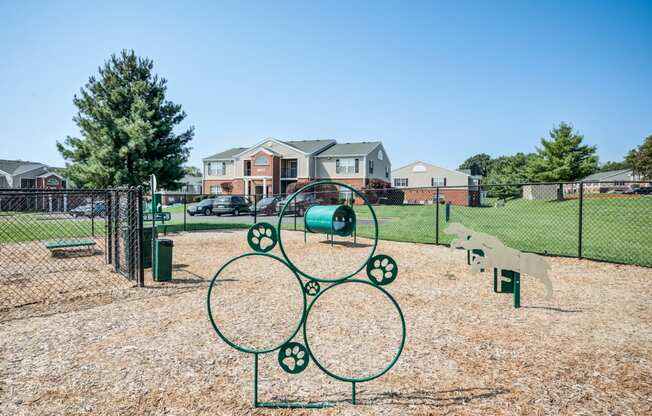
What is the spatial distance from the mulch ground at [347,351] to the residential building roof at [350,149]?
115ft

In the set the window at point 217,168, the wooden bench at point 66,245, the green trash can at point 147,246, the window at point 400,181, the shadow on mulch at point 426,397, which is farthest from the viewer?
the window at point 400,181

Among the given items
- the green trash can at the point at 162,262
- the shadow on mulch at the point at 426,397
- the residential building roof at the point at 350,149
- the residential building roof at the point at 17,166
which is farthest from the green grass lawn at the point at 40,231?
the residential building roof at the point at 17,166

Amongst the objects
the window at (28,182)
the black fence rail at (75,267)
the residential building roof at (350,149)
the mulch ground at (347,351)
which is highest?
the residential building roof at (350,149)

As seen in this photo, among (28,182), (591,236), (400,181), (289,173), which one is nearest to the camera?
(591,236)

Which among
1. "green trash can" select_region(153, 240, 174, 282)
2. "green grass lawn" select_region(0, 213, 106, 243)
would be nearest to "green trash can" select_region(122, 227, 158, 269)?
"green trash can" select_region(153, 240, 174, 282)

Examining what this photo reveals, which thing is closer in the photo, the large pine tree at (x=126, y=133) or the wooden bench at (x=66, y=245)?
the wooden bench at (x=66, y=245)

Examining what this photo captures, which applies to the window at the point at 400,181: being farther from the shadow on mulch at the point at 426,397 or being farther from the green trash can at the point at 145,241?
the shadow on mulch at the point at 426,397

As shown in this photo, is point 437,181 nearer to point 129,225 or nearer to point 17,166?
A: point 129,225

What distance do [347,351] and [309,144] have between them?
41747mm

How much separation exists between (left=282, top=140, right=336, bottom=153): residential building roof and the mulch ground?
1457 inches

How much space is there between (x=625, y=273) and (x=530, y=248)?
3.20 m

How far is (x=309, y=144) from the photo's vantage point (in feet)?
145

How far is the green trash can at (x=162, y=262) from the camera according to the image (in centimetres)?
650

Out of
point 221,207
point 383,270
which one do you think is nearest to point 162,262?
point 383,270
